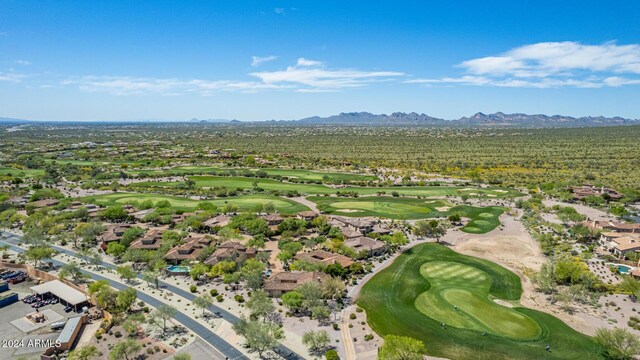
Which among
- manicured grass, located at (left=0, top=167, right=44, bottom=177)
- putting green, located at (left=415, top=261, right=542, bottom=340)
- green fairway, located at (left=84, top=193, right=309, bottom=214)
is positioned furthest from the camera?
manicured grass, located at (left=0, top=167, right=44, bottom=177)

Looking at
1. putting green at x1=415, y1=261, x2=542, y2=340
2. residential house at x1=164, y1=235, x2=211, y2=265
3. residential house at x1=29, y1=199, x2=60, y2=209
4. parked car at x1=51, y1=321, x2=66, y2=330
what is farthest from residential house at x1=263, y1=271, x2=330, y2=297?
residential house at x1=29, y1=199, x2=60, y2=209

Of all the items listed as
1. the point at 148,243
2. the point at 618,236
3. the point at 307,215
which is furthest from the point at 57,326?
the point at 618,236

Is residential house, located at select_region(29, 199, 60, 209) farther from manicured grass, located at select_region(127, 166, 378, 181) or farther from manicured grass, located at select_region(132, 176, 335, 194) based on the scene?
manicured grass, located at select_region(127, 166, 378, 181)

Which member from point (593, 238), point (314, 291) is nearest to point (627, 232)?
point (593, 238)

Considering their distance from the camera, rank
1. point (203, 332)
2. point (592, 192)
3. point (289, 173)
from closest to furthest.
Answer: point (203, 332) → point (592, 192) → point (289, 173)

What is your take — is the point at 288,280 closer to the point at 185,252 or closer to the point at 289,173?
the point at 185,252

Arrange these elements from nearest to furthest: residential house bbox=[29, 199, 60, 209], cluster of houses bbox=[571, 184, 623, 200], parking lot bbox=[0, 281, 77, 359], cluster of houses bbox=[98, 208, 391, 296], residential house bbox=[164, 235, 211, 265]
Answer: parking lot bbox=[0, 281, 77, 359] < cluster of houses bbox=[98, 208, 391, 296] < residential house bbox=[164, 235, 211, 265] < residential house bbox=[29, 199, 60, 209] < cluster of houses bbox=[571, 184, 623, 200]
